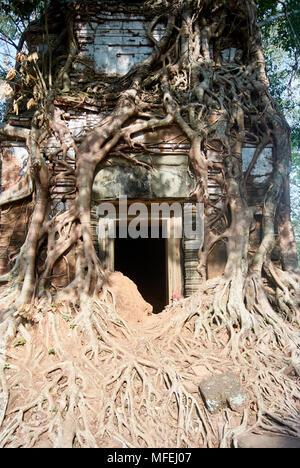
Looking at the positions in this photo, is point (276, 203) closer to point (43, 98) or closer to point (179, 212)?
point (179, 212)

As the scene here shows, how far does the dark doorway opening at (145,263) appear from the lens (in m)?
7.50

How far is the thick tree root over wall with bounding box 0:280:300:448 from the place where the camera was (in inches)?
92.0

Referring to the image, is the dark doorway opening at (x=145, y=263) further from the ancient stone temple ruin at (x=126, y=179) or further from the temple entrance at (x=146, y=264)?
the ancient stone temple ruin at (x=126, y=179)

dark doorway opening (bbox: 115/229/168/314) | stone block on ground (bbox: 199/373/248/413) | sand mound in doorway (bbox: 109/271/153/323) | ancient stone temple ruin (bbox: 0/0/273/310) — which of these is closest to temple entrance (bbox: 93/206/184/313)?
dark doorway opening (bbox: 115/229/168/314)

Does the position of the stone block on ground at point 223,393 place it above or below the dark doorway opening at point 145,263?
below

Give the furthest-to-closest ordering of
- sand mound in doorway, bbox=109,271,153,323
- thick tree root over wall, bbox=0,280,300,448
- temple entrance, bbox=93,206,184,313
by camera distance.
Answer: temple entrance, bbox=93,206,184,313 < sand mound in doorway, bbox=109,271,153,323 < thick tree root over wall, bbox=0,280,300,448

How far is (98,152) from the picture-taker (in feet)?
13.7

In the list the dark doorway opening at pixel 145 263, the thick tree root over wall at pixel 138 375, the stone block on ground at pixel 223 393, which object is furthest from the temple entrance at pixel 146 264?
the stone block on ground at pixel 223 393

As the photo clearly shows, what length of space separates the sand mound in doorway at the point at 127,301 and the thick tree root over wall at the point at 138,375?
13 cm

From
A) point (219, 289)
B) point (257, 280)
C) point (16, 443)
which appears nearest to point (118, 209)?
point (219, 289)

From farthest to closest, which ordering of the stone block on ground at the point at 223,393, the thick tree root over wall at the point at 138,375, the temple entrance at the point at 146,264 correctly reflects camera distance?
the temple entrance at the point at 146,264 < the stone block on ground at the point at 223,393 < the thick tree root over wall at the point at 138,375

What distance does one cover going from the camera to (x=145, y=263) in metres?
7.93

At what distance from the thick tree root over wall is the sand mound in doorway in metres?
0.13

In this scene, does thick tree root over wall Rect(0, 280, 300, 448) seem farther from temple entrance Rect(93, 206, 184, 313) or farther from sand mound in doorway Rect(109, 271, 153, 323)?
temple entrance Rect(93, 206, 184, 313)
